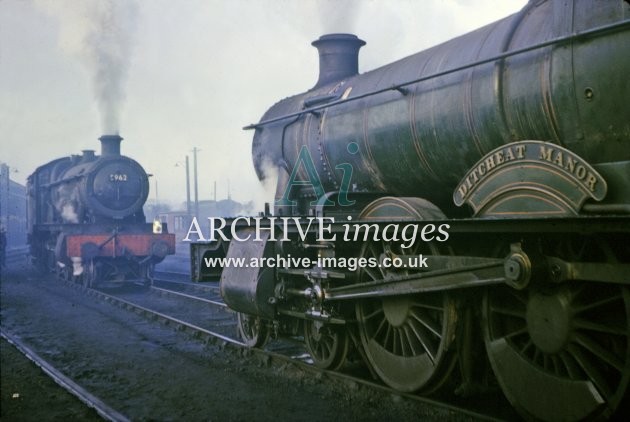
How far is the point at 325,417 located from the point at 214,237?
12.3 ft

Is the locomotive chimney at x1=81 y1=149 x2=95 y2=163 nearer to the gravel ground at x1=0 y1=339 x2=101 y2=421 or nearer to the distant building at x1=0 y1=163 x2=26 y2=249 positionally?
the gravel ground at x1=0 y1=339 x2=101 y2=421

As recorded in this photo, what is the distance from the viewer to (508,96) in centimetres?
448

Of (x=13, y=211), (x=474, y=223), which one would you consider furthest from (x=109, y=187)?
(x=13, y=211)

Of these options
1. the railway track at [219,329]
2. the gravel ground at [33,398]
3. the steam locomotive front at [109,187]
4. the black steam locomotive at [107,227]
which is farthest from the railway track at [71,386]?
the steam locomotive front at [109,187]

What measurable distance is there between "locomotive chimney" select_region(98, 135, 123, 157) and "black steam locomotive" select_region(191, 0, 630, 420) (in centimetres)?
1056

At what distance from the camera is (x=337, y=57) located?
7.84 m

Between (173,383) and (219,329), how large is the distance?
295cm

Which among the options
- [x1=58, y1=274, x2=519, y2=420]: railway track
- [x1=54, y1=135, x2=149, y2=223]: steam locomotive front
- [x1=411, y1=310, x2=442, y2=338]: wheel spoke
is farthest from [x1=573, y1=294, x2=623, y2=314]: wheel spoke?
[x1=54, y1=135, x2=149, y2=223]: steam locomotive front


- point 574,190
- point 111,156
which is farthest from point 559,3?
point 111,156

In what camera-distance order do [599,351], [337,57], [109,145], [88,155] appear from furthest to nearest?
[88,155] → [109,145] → [337,57] → [599,351]

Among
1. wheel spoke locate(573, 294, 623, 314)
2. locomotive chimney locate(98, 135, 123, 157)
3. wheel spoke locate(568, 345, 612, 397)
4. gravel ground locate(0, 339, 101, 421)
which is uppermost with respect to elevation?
locomotive chimney locate(98, 135, 123, 157)

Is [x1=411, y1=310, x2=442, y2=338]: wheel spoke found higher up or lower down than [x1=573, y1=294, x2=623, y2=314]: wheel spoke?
lower down

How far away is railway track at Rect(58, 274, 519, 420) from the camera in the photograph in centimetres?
512

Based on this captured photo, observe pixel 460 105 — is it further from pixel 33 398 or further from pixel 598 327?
pixel 33 398
